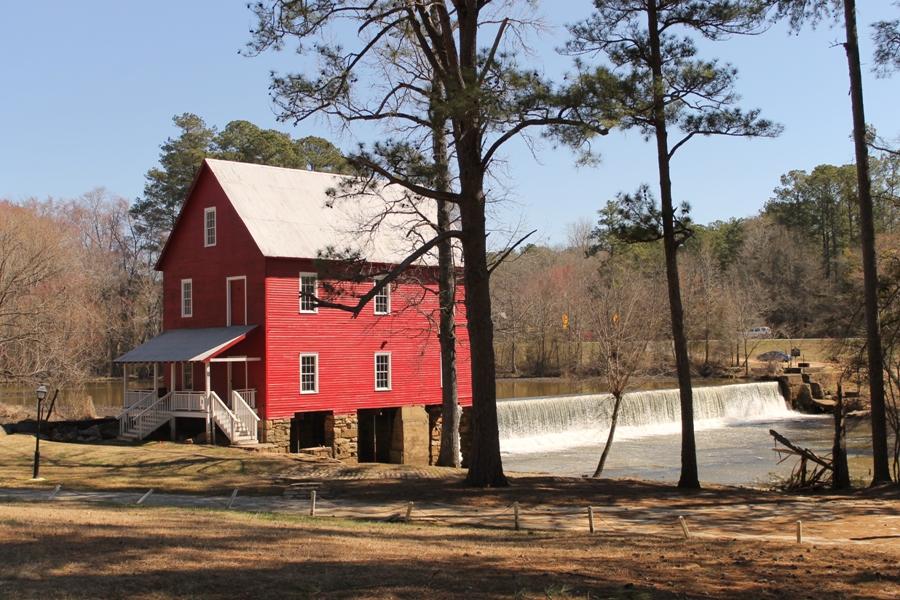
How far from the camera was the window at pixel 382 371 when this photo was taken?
3136cm

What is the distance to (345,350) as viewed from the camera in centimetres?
3020

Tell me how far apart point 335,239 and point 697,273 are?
44.0 metres

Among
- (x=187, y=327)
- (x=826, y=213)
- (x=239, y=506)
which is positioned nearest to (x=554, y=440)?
(x=187, y=327)

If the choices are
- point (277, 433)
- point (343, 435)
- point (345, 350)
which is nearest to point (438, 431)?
point (343, 435)

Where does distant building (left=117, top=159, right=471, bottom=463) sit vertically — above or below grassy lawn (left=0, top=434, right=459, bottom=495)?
above

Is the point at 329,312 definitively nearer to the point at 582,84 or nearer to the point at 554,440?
the point at 554,440

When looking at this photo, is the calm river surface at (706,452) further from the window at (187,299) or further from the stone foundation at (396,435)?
the window at (187,299)

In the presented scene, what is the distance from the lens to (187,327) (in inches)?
1242

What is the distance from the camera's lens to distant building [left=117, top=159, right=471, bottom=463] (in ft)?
91.8

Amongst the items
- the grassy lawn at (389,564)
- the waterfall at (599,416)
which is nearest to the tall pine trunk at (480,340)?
the grassy lawn at (389,564)

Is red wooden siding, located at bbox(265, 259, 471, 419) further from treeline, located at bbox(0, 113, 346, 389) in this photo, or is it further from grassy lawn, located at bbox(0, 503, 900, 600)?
grassy lawn, located at bbox(0, 503, 900, 600)

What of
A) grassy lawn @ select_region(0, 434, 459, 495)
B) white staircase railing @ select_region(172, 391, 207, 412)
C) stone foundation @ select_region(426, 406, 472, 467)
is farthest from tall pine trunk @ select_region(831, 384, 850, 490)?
white staircase railing @ select_region(172, 391, 207, 412)

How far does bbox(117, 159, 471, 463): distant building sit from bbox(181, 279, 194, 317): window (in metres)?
0.05

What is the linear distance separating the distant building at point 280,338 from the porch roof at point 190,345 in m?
0.07
